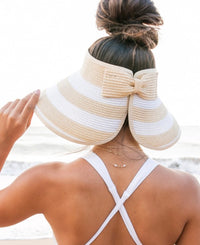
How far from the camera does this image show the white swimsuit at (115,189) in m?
1.43

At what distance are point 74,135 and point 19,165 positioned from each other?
10.2 meters

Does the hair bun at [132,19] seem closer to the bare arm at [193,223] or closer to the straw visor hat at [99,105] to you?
the straw visor hat at [99,105]

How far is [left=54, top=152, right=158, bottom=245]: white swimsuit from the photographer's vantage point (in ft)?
4.69

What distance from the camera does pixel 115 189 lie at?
1431 millimetres

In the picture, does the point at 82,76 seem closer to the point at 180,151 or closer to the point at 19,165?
the point at 19,165

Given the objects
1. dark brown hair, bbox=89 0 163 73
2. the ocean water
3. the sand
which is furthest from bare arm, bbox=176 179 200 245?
the ocean water

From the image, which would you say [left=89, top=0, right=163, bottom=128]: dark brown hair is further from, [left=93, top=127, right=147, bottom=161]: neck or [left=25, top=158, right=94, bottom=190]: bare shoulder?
[left=25, top=158, right=94, bottom=190]: bare shoulder

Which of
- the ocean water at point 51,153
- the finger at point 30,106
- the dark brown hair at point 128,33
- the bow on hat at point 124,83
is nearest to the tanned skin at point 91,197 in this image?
the finger at point 30,106

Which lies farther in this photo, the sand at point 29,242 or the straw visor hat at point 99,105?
the sand at point 29,242

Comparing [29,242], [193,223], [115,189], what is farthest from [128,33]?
[29,242]

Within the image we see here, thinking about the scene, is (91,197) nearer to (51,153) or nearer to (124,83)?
(124,83)

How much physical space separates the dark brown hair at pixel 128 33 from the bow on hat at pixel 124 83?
0.03 metres

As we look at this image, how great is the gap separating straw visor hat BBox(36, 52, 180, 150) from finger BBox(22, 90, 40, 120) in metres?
0.02

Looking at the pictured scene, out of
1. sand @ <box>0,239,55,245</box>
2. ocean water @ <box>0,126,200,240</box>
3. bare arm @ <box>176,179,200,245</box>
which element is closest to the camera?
bare arm @ <box>176,179,200,245</box>
